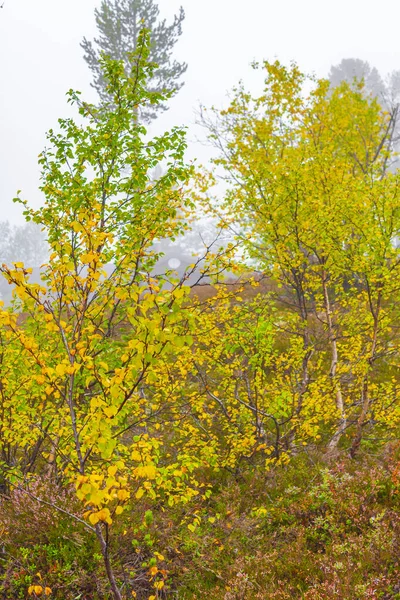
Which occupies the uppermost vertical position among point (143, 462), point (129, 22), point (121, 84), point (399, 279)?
point (129, 22)

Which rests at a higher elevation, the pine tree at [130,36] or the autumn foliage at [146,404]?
the pine tree at [130,36]

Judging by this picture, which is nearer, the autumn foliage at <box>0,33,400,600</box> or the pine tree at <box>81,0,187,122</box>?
the autumn foliage at <box>0,33,400,600</box>

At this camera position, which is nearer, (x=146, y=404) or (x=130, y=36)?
(x=146, y=404)

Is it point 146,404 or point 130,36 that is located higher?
point 130,36

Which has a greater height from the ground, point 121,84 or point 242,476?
point 121,84

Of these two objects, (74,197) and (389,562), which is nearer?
(389,562)

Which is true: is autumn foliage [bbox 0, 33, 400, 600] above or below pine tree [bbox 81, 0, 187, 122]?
below

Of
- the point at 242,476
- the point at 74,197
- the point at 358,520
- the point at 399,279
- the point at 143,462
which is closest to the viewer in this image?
the point at 143,462

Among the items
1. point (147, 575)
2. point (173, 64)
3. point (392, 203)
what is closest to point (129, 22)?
point (173, 64)

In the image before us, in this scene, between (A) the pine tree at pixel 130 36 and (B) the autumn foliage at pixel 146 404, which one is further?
(A) the pine tree at pixel 130 36

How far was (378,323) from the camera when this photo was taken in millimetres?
6941

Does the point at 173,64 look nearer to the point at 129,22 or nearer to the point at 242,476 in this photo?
the point at 129,22

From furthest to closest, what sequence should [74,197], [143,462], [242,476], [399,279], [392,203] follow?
[242,476] < [399,279] < [392,203] < [74,197] < [143,462]

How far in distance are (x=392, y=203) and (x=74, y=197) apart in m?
4.81
